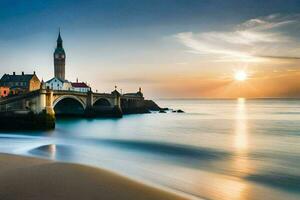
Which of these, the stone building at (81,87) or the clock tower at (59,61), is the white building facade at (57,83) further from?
the clock tower at (59,61)

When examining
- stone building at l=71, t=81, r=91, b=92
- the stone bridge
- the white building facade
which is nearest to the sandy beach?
the stone bridge

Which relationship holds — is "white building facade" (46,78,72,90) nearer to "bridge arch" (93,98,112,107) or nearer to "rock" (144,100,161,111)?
"rock" (144,100,161,111)

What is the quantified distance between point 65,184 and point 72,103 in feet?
231

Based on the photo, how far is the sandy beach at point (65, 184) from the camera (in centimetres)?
1376

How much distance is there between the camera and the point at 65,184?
1547cm

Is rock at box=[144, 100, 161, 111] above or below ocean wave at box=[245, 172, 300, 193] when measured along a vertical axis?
above

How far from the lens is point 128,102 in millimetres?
106438

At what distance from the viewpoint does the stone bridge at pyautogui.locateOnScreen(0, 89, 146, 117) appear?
4522 centimetres

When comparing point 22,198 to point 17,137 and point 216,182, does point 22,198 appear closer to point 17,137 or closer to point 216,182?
point 216,182

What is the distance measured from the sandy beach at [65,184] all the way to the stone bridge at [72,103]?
26.1m

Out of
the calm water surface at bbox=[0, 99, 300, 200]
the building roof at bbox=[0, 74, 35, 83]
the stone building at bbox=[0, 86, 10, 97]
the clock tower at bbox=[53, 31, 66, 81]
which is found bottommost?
the calm water surface at bbox=[0, 99, 300, 200]

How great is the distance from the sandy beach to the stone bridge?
2612 cm

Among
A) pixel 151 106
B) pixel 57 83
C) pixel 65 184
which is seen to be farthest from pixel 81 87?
pixel 65 184

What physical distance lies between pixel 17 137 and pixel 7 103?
838cm
